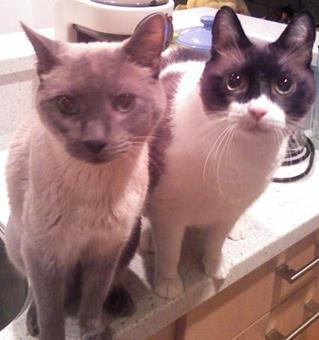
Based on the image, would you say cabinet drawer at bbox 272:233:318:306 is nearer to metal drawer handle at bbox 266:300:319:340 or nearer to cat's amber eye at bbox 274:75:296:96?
metal drawer handle at bbox 266:300:319:340

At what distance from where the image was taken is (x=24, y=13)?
215cm

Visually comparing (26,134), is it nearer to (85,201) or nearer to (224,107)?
(85,201)

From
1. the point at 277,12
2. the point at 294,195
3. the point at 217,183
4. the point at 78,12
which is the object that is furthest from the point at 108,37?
the point at 277,12

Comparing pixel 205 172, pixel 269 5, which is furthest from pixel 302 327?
pixel 269 5

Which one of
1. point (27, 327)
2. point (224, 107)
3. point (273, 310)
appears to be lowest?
point (273, 310)

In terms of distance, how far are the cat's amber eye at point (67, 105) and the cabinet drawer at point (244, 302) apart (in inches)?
18.1

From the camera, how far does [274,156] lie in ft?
2.43

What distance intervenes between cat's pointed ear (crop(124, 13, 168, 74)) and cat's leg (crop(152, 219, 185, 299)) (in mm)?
290

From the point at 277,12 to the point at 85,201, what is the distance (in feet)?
4.60

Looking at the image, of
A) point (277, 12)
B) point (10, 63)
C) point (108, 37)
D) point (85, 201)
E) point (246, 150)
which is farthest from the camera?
point (277, 12)

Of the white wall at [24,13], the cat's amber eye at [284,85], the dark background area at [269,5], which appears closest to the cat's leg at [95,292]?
the cat's amber eye at [284,85]

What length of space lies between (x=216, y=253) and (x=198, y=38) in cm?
50

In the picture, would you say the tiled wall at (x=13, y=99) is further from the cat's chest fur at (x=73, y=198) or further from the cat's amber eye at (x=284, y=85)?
the cat's amber eye at (x=284, y=85)

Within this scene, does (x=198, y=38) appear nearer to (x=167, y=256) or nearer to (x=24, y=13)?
(x=167, y=256)
